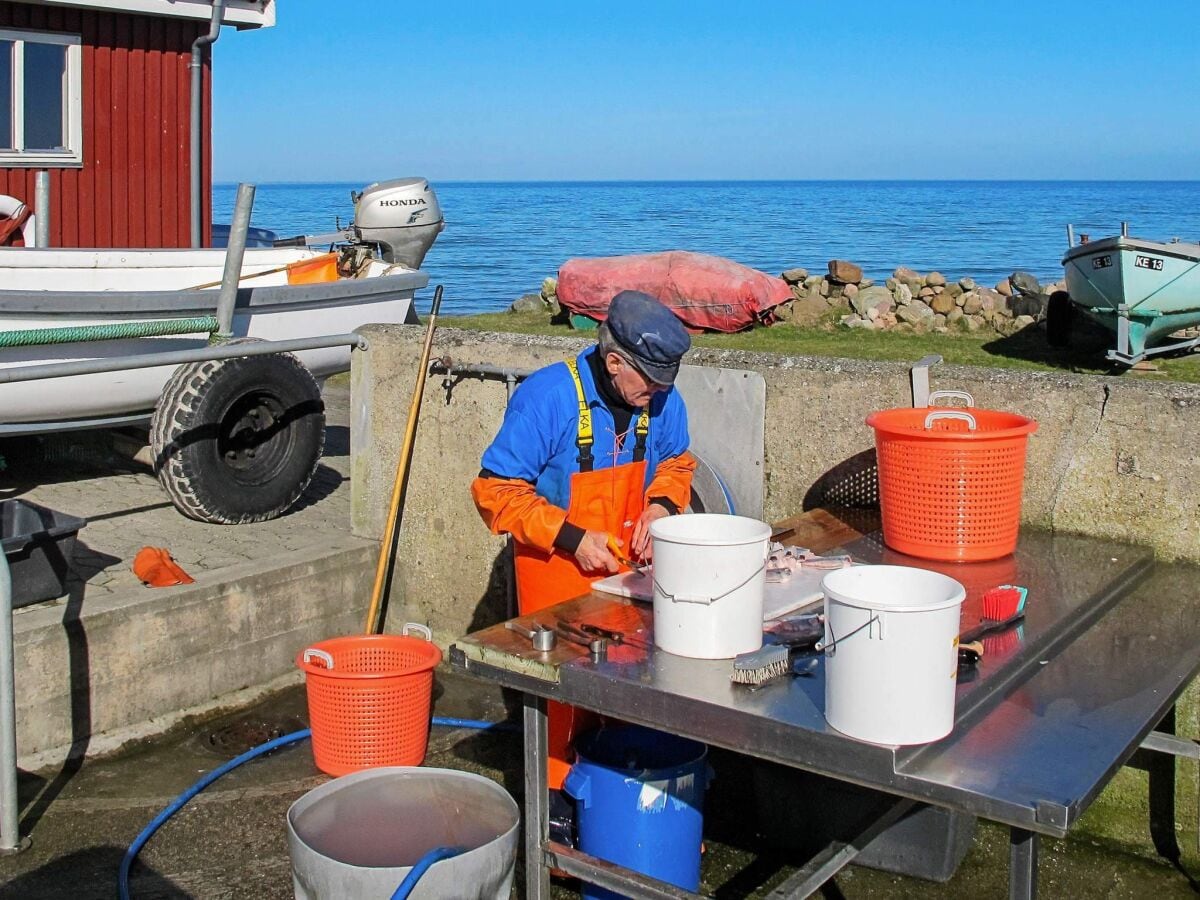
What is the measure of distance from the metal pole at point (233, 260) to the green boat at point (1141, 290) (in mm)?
10955

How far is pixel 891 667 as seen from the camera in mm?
2723

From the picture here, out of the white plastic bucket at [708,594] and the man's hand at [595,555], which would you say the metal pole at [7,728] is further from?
the white plastic bucket at [708,594]

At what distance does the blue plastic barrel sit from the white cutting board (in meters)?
0.50

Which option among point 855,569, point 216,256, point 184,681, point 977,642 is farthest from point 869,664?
point 216,256

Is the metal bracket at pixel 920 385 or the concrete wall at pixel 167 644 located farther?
the concrete wall at pixel 167 644

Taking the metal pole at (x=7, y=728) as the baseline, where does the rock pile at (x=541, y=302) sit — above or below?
above

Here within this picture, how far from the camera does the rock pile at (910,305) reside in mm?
18531

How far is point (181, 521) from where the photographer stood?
7.16m

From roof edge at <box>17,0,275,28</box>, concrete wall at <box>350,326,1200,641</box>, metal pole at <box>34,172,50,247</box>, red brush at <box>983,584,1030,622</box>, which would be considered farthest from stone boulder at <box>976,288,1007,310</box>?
red brush at <box>983,584,1030,622</box>

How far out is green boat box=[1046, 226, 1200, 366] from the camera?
15102 millimetres

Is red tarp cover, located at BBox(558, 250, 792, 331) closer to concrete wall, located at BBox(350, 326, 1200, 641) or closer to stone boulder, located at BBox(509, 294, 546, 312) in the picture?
stone boulder, located at BBox(509, 294, 546, 312)

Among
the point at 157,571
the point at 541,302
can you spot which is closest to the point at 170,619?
the point at 157,571

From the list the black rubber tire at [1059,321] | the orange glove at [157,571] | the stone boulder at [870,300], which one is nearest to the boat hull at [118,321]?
the orange glove at [157,571]

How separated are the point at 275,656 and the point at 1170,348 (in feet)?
40.3
